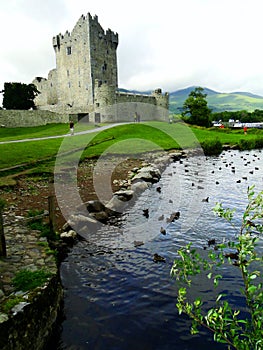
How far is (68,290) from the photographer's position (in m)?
8.31

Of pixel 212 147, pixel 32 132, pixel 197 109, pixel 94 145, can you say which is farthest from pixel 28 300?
pixel 197 109

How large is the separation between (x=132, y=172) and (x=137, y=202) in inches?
291

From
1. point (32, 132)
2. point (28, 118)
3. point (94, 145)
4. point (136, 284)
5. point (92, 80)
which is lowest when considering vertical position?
point (136, 284)

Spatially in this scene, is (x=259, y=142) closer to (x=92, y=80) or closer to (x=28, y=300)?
(x=92, y=80)

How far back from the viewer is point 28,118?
5916cm

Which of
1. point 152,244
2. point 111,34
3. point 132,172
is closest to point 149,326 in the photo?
point 152,244

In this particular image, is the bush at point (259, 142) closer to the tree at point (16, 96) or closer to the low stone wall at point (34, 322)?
the low stone wall at point (34, 322)

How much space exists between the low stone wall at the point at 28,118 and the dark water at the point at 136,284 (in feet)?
160

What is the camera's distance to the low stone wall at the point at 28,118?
56.6 m

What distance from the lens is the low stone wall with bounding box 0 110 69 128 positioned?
186ft

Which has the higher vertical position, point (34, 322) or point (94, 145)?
point (94, 145)

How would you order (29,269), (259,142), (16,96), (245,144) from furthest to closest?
(16,96), (259,142), (245,144), (29,269)

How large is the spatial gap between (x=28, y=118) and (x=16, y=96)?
14.5 meters

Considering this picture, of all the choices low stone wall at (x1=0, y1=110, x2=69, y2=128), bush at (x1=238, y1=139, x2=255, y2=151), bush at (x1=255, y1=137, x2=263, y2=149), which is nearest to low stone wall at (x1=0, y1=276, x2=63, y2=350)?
bush at (x1=238, y1=139, x2=255, y2=151)
